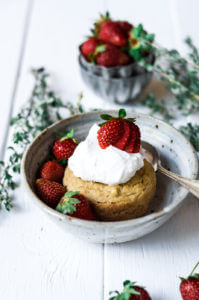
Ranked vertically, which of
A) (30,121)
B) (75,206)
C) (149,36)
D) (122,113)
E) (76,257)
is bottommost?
(76,257)

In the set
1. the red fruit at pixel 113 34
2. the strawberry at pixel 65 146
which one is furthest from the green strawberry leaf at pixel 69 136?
the red fruit at pixel 113 34

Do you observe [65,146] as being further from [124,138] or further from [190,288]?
[190,288]

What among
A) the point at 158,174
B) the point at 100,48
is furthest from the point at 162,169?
the point at 100,48

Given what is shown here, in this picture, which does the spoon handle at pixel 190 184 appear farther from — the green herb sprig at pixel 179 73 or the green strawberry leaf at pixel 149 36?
the green strawberry leaf at pixel 149 36

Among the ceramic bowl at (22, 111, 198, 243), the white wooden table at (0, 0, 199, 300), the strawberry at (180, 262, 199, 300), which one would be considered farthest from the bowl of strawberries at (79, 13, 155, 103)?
the strawberry at (180, 262, 199, 300)

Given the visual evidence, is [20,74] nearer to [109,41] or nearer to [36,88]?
[36,88]

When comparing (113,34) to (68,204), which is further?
(113,34)
